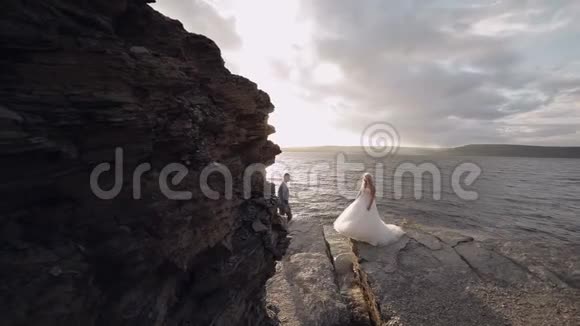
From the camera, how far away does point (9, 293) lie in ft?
12.8

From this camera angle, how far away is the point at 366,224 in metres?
14.5

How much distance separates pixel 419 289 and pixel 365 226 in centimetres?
485

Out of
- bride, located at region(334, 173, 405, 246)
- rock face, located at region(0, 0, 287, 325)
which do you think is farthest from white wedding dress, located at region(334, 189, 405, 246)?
rock face, located at region(0, 0, 287, 325)

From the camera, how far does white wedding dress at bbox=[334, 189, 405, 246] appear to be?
13867 millimetres

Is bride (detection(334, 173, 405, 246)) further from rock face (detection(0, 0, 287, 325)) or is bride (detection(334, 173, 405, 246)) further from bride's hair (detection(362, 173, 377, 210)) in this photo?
rock face (detection(0, 0, 287, 325))

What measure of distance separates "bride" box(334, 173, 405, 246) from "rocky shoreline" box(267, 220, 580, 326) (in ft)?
2.22

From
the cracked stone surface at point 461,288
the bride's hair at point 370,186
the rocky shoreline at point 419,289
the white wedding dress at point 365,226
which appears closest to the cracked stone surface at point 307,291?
the rocky shoreline at point 419,289

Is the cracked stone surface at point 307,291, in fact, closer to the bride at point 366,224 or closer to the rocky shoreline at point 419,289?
the rocky shoreline at point 419,289

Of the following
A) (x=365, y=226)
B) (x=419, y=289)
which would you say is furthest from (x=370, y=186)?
(x=419, y=289)

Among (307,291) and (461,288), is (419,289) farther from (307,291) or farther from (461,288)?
(307,291)

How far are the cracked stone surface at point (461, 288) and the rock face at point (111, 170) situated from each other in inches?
223

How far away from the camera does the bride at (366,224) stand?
45.6 ft

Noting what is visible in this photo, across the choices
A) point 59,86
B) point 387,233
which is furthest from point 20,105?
point 387,233

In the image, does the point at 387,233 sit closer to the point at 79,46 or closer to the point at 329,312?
the point at 329,312
